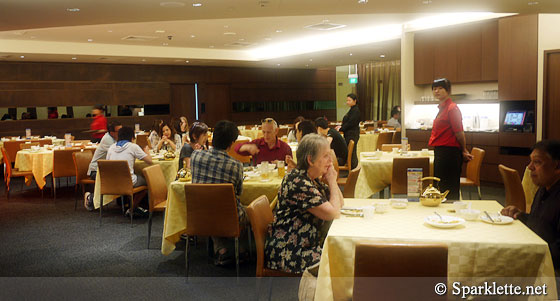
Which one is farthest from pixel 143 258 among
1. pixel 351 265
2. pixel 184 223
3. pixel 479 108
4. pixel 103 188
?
pixel 479 108

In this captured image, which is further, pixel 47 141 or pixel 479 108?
pixel 47 141

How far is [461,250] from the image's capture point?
2590 millimetres

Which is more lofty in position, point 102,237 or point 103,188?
point 103,188

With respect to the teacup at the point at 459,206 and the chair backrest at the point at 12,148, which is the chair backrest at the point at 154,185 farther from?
the chair backrest at the point at 12,148

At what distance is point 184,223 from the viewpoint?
480 centimetres

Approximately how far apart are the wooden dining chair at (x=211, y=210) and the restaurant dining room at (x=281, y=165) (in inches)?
0.5

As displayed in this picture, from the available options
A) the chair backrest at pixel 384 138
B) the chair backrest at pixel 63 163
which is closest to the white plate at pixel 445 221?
the chair backrest at pixel 63 163

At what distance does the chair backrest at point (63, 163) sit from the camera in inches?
311

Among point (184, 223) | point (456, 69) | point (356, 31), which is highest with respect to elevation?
point (356, 31)

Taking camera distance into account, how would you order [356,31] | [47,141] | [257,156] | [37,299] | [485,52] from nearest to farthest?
[37,299] → [257,156] → [485,52] → [47,141] → [356,31]

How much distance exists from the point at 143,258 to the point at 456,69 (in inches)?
293

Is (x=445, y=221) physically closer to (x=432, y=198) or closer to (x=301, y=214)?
(x=432, y=198)

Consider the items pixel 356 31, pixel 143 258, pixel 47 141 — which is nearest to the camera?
pixel 143 258

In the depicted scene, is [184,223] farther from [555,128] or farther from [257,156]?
[555,128]
